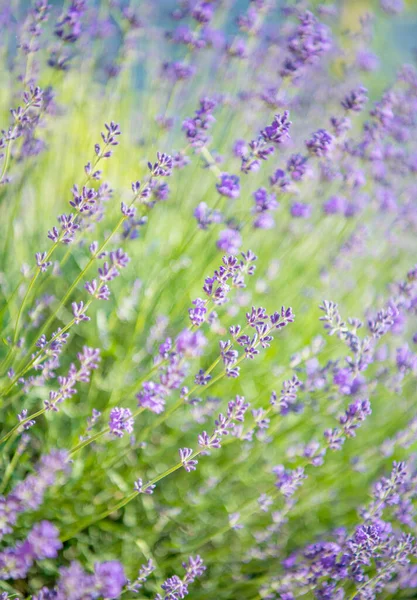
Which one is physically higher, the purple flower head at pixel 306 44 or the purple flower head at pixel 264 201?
the purple flower head at pixel 306 44

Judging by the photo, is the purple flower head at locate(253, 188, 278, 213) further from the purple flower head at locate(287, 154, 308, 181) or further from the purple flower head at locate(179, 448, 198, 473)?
the purple flower head at locate(179, 448, 198, 473)

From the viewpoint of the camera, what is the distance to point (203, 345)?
4.40 feet

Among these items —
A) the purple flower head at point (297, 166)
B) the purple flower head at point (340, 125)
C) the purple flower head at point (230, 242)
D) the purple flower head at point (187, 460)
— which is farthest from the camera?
the purple flower head at point (340, 125)

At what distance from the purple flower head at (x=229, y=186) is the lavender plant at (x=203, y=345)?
10 mm

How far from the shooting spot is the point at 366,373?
285cm

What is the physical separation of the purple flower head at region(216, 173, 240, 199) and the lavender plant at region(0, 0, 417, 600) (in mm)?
10

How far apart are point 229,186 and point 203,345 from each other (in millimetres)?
620

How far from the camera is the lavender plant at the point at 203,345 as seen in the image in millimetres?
1379

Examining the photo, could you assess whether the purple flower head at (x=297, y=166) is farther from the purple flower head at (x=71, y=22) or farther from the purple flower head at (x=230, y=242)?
the purple flower head at (x=71, y=22)

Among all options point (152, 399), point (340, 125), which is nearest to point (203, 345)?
point (152, 399)

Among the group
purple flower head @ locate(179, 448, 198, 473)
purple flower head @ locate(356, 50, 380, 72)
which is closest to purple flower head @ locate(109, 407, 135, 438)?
purple flower head @ locate(179, 448, 198, 473)

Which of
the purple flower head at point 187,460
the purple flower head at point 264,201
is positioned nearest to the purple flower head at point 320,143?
the purple flower head at point 264,201

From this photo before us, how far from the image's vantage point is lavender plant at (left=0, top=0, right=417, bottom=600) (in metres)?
1.38

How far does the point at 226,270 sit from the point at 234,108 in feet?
6.10
